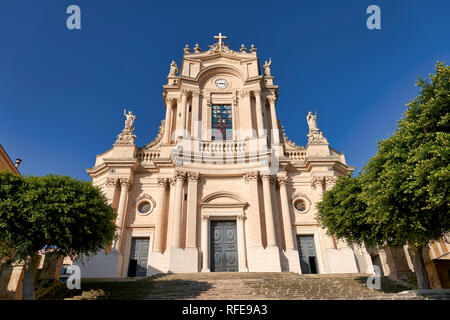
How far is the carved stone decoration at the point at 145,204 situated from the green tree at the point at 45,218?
7.83m

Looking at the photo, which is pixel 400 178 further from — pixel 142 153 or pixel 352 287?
pixel 142 153

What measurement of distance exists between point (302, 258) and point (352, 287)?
6.25m

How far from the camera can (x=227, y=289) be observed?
1406 centimetres

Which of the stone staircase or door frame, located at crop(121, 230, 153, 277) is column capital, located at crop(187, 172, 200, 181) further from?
the stone staircase

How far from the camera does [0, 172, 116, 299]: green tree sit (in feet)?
39.7

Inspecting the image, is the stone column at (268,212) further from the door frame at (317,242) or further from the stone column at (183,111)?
the stone column at (183,111)

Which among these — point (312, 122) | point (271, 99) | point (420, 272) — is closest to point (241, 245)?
point (420, 272)

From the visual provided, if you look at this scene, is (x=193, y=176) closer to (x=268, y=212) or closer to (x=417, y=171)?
(x=268, y=212)

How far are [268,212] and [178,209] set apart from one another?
19.9 feet

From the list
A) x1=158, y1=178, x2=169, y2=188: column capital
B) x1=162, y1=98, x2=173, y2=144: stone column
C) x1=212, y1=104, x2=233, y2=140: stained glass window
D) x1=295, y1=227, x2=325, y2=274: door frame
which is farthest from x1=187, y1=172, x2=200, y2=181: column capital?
x1=295, y1=227, x2=325, y2=274: door frame

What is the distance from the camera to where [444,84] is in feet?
36.3

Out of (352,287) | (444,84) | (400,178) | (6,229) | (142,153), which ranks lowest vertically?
(352,287)
